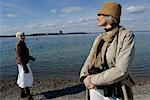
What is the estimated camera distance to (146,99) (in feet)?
30.1

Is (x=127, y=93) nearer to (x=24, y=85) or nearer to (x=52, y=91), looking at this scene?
(x=24, y=85)

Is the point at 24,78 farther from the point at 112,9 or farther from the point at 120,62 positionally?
the point at 120,62

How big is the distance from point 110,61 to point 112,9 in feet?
2.01

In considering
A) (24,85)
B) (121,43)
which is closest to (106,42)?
(121,43)

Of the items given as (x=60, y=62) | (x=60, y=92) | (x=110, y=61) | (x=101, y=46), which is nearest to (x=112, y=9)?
(x=101, y=46)

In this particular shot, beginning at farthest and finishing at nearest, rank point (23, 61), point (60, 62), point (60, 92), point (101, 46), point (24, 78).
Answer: point (60, 62), point (60, 92), point (24, 78), point (23, 61), point (101, 46)

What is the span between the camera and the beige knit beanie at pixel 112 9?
3.87 m

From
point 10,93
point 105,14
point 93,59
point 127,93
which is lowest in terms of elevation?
point 10,93

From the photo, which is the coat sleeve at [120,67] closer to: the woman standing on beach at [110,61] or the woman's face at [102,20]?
the woman standing on beach at [110,61]

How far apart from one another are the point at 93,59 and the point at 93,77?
26 cm

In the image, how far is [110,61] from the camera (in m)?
3.78

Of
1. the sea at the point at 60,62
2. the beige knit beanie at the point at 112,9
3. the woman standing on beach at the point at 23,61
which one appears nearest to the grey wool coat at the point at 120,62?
the beige knit beanie at the point at 112,9

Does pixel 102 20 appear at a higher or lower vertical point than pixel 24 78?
higher

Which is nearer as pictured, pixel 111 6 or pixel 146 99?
pixel 111 6
